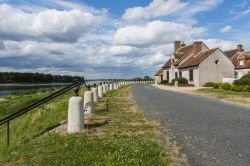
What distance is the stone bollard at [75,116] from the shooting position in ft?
26.5

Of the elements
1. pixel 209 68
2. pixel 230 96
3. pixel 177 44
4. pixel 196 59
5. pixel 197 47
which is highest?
pixel 177 44

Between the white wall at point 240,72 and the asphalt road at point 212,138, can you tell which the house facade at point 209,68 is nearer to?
the white wall at point 240,72

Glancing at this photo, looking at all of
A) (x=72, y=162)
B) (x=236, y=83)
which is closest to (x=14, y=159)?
(x=72, y=162)

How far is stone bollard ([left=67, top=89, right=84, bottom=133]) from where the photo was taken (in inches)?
318

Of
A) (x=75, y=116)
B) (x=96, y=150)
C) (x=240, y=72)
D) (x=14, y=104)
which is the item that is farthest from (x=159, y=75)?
(x=96, y=150)

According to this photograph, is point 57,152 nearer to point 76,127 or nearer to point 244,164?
point 76,127

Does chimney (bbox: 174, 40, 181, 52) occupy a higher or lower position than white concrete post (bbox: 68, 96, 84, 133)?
higher

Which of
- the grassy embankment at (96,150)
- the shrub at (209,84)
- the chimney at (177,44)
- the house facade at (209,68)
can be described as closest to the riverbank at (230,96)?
the grassy embankment at (96,150)

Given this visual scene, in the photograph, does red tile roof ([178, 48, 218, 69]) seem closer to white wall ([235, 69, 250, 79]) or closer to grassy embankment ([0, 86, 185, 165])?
white wall ([235, 69, 250, 79])

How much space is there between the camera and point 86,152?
604cm

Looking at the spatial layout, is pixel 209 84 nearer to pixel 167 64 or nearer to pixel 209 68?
pixel 209 68

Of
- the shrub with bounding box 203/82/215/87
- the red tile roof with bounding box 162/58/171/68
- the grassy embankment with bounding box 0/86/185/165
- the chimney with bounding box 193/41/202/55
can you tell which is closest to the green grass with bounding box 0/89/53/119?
the grassy embankment with bounding box 0/86/185/165

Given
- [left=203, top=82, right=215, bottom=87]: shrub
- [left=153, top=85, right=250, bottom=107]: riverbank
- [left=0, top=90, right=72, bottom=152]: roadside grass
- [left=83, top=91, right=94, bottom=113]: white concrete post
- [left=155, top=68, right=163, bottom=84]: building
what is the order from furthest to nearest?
[left=155, top=68, right=163, bottom=84]: building → [left=203, top=82, right=215, bottom=87]: shrub → [left=153, top=85, right=250, bottom=107]: riverbank → [left=83, top=91, right=94, bottom=113]: white concrete post → [left=0, top=90, right=72, bottom=152]: roadside grass

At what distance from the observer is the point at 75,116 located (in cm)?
810
